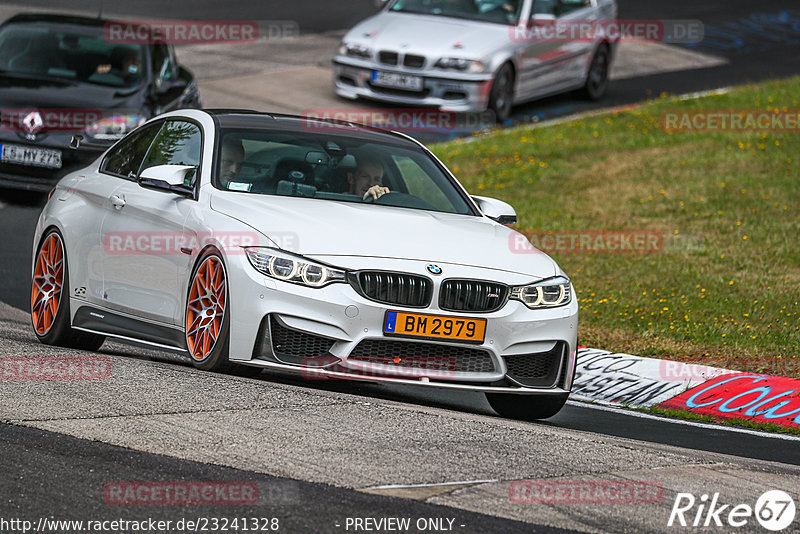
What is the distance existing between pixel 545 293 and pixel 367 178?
1.48m

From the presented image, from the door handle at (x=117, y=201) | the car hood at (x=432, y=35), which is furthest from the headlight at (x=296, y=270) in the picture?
the car hood at (x=432, y=35)

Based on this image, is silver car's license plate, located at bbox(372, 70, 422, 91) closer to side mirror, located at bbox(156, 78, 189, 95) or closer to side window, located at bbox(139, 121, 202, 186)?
side mirror, located at bbox(156, 78, 189, 95)

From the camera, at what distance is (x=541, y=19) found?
20.5 m

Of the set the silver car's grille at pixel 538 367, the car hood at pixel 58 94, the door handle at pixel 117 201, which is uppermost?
the door handle at pixel 117 201

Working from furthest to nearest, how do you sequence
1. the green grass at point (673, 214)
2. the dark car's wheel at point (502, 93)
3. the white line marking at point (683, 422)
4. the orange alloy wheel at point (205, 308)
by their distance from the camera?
the dark car's wheel at point (502, 93) → the green grass at point (673, 214) → the white line marking at point (683, 422) → the orange alloy wheel at point (205, 308)

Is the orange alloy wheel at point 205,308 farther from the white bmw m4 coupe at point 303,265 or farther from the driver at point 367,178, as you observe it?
the driver at point 367,178

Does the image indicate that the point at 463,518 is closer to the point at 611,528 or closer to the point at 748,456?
the point at 611,528

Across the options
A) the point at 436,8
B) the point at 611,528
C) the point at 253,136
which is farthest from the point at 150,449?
the point at 436,8

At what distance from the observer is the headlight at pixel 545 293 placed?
7926mm

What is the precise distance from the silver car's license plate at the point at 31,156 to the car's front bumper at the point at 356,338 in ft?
24.7

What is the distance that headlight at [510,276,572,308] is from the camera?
26.0 feet

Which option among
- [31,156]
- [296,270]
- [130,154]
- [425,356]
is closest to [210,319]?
[296,270]

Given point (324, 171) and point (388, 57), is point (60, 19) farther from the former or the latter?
point (324, 171)

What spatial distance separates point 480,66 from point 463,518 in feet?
47.2
